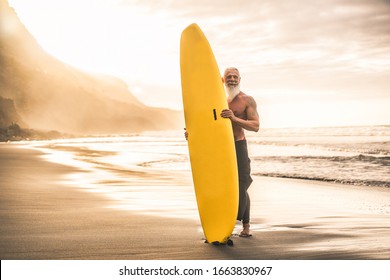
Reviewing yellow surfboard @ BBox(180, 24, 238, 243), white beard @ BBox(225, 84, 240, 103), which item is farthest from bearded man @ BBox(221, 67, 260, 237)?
yellow surfboard @ BBox(180, 24, 238, 243)

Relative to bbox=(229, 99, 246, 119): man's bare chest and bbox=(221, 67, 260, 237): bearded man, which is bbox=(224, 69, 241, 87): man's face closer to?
bbox=(221, 67, 260, 237): bearded man

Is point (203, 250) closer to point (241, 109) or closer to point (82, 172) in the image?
point (241, 109)

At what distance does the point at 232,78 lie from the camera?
3.63 m

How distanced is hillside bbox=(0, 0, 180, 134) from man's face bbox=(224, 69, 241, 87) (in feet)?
152

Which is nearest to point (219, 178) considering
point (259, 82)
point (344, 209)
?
point (344, 209)

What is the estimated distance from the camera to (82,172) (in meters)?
8.57

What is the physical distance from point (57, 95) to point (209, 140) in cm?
6919

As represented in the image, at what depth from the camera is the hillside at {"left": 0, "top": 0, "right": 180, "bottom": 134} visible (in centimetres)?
5469

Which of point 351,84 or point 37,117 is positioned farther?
point 37,117

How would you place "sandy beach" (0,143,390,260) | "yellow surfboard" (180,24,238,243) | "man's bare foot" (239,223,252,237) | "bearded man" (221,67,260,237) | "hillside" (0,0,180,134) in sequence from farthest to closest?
"hillside" (0,0,180,134) < "man's bare foot" (239,223,252,237) < "bearded man" (221,67,260,237) < "yellow surfboard" (180,24,238,243) < "sandy beach" (0,143,390,260)

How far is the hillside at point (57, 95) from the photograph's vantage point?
5469 cm

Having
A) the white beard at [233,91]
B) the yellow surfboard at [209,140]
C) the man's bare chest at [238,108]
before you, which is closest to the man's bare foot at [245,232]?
the yellow surfboard at [209,140]

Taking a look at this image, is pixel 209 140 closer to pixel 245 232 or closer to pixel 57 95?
pixel 245 232

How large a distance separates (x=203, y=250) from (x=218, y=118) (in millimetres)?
886
